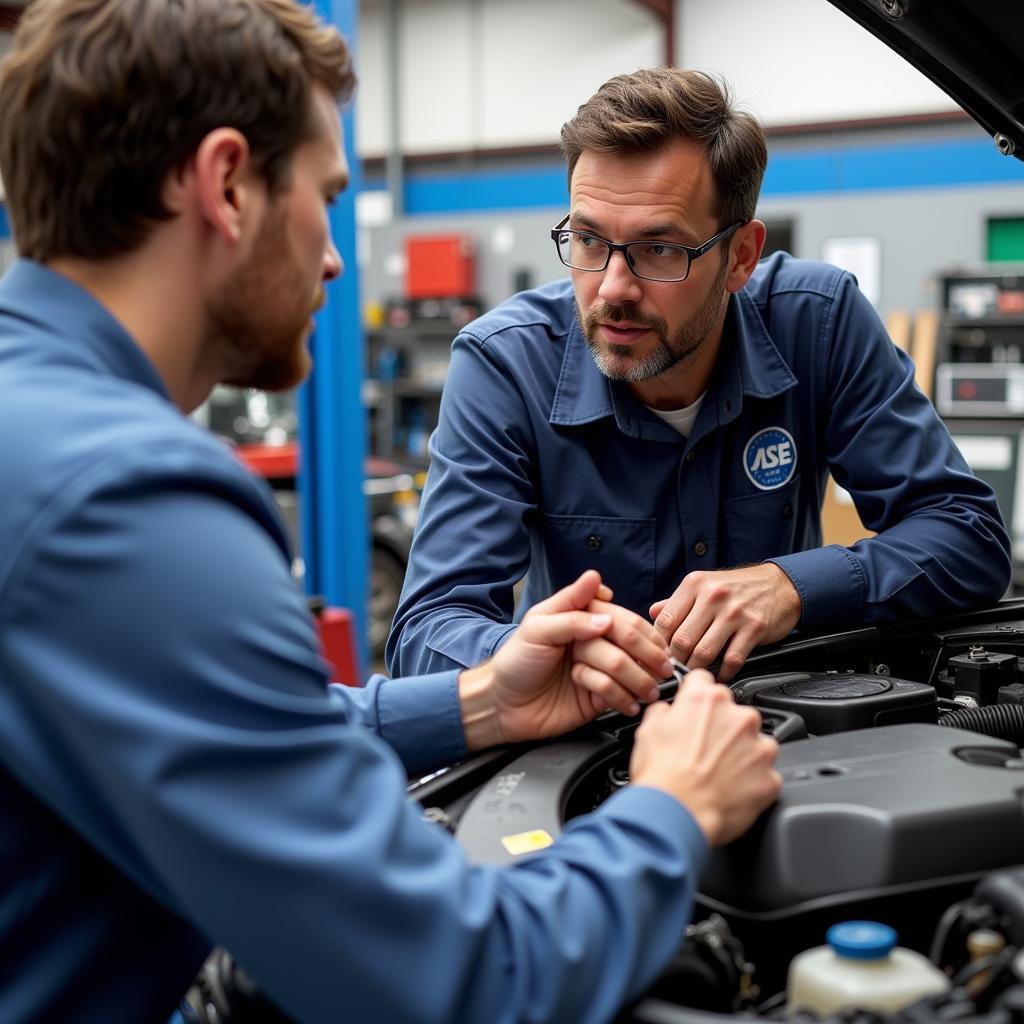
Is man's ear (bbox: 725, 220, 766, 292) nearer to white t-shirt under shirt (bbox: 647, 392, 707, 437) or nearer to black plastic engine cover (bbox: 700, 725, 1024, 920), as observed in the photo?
white t-shirt under shirt (bbox: 647, 392, 707, 437)

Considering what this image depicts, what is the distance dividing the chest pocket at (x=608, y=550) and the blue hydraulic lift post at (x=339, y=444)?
84.3 inches

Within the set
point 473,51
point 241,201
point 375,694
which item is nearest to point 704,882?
point 375,694

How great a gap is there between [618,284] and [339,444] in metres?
2.34

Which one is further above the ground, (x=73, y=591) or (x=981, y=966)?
(x=73, y=591)

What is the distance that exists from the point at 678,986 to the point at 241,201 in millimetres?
625

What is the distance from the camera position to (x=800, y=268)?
6.22 feet

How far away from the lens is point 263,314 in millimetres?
898

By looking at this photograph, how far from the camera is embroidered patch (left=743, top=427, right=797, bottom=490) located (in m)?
1.82

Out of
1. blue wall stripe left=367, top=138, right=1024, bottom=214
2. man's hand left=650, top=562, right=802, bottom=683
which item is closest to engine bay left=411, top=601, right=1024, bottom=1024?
man's hand left=650, top=562, right=802, bottom=683

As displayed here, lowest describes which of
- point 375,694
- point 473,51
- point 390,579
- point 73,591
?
point 390,579

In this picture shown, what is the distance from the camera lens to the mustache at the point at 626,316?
165 cm

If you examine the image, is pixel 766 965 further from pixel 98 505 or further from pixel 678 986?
pixel 98 505

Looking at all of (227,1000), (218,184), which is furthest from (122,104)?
(227,1000)

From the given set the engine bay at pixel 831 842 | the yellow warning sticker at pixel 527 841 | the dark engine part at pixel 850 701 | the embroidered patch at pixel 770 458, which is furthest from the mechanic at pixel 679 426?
the yellow warning sticker at pixel 527 841
